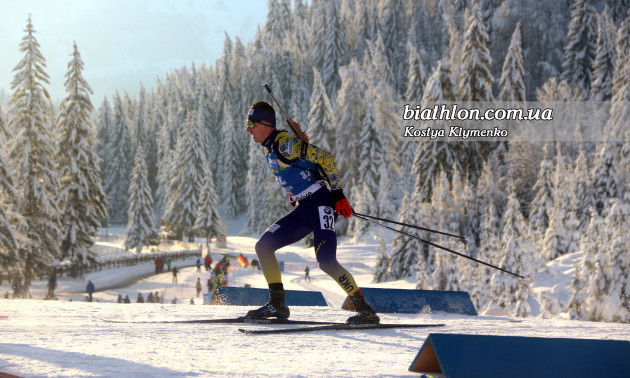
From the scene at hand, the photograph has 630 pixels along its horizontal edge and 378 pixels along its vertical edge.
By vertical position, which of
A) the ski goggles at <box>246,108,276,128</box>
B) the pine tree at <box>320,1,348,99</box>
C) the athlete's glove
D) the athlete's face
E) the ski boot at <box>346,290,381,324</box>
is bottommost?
the ski boot at <box>346,290,381,324</box>

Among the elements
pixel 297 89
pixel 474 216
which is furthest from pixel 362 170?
pixel 297 89

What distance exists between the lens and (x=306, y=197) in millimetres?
5262

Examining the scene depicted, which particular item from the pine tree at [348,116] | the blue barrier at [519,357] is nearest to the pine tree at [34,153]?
the pine tree at [348,116]

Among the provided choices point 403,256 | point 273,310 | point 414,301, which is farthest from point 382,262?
point 273,310

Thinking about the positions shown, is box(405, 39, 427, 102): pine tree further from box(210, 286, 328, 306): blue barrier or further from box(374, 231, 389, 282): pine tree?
box(210, 286, 328, 306): blue barrier

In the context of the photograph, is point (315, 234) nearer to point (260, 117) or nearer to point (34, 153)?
point (260, 117)

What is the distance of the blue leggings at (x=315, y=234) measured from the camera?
514 cm

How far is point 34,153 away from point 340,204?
31.0 m

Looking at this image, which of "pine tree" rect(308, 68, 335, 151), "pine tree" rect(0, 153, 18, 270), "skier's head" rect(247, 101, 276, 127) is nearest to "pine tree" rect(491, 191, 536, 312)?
"skier's head" rect(247, 101, 276, 127)

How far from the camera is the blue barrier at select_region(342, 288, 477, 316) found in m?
7.12

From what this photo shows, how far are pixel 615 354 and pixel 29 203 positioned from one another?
32343 millimetres

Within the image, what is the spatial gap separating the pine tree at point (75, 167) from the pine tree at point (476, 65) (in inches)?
941

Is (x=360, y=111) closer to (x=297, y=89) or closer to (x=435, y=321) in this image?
(x=297, y=89)

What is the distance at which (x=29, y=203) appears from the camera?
31000mm
